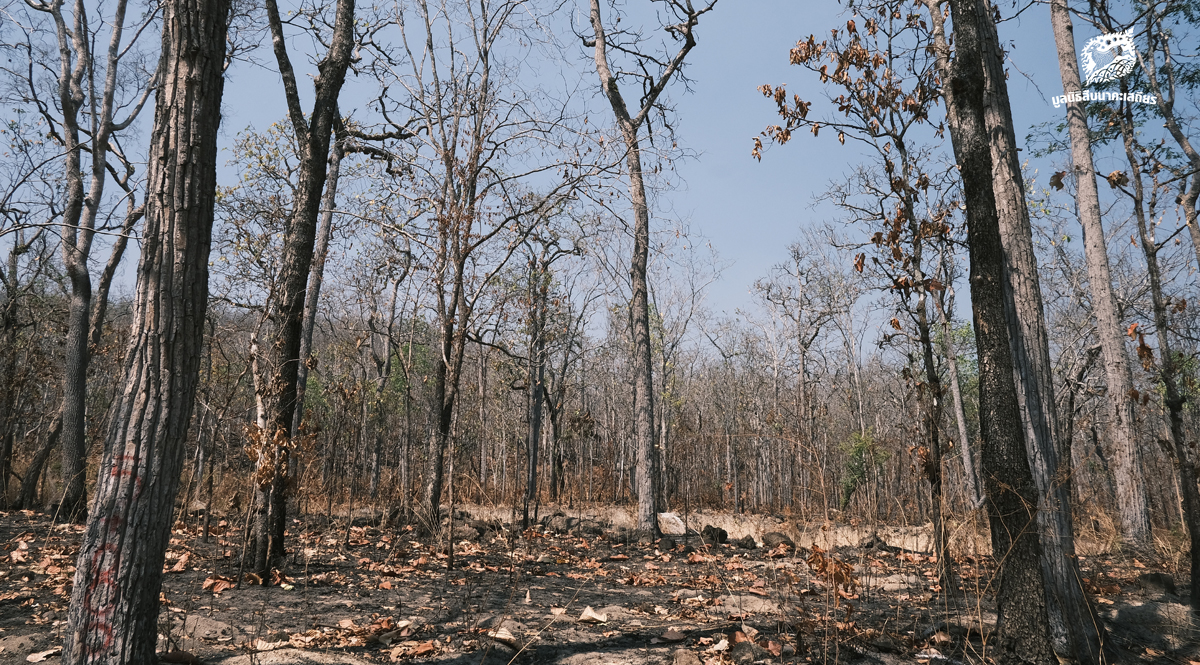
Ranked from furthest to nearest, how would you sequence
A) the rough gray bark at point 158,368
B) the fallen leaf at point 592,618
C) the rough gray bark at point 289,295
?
the rough gray bark at point 289,295 → the fallen leaf at point 592,618 → the rough gray bark at point 158,368

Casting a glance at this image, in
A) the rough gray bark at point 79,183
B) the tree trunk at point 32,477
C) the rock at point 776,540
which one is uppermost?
the rough gray bark at point 79,183

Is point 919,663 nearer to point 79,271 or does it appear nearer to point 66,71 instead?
point 79,271

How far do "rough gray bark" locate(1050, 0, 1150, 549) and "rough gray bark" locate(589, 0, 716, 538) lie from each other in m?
5.91

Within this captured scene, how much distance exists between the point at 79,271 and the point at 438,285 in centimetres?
772

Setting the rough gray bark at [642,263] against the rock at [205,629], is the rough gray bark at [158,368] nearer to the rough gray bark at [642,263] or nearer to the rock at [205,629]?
the rock at [205,629]

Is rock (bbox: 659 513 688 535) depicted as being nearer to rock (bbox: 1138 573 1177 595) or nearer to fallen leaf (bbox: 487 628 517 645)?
rock (bbox: 1138 573 1177 595)

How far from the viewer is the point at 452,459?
22.6ft

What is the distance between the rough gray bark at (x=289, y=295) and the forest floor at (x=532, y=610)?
486mm

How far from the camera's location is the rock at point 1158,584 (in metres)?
6.89

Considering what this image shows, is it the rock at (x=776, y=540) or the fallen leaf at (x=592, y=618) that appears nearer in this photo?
the fallen leaf at (x=592, y=618)

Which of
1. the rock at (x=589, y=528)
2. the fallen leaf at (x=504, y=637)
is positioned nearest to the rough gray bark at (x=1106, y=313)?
the rock at (x=589, y=528)

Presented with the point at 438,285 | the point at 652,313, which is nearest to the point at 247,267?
the point at 438,285

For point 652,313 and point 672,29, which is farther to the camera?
point 652,313

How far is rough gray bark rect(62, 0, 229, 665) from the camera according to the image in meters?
2.85
